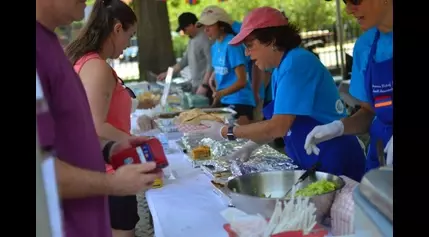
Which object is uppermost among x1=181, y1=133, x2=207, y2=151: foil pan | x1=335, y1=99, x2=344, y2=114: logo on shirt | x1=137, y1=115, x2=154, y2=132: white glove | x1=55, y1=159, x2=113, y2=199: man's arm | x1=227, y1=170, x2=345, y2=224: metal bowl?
x1=55, y1=159, x2=113, y2=199: man's arm

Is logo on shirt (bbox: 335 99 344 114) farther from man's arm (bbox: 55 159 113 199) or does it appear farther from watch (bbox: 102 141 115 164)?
man's arm (bbox: 55 159 113 199)

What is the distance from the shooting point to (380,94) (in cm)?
194

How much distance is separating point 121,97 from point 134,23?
1.04ft

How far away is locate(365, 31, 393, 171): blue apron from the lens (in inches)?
75.0

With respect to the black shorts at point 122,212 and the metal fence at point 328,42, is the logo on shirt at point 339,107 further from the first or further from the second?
the metal fence at point 328,42

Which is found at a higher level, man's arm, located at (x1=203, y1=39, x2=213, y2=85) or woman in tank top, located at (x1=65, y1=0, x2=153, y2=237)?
woman in tank top, located at (x1=65, y1=0, x2=153, y2=237)

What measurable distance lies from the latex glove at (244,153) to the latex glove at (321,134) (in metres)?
0.35

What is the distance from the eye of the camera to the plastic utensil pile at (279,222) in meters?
1.27

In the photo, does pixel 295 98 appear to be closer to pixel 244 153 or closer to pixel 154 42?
pixel 244 153

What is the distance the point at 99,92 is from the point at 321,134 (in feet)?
2.79

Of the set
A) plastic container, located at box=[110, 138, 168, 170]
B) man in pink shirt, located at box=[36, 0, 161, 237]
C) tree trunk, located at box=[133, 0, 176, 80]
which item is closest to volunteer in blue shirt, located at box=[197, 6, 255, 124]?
plastic container, located at box=[110, 138, 168, 170]

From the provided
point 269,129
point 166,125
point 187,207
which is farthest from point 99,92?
point 166,125

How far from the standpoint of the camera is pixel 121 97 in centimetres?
215

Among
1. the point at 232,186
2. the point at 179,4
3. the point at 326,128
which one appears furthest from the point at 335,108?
the point at 179,4
